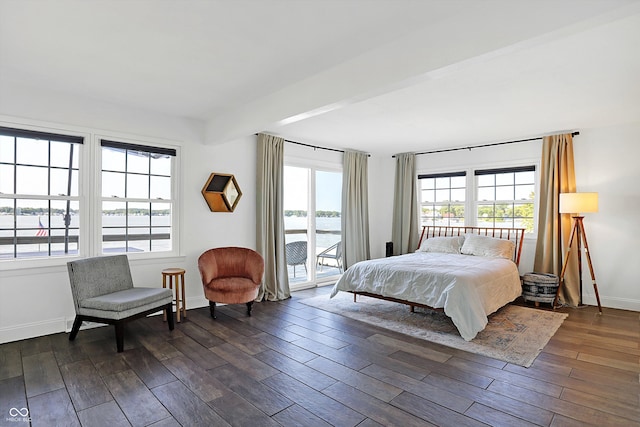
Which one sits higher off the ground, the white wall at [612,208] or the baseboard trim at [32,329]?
the white wall at [612,208]

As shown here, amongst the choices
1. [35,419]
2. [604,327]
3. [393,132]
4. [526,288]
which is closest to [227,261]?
[35,419]

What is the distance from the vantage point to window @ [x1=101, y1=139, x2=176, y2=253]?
4.14m

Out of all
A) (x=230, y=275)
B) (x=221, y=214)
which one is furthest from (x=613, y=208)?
(x=221, y=214)

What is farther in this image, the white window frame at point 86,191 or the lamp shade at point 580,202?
Answer: the lamp shade at point 580,202

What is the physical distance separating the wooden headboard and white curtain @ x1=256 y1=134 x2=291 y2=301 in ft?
9.32

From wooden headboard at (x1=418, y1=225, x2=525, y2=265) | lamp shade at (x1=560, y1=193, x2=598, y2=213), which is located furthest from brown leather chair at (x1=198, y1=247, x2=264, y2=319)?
lamp shade at (x1=560, y1=193, x2=598, y2=213)

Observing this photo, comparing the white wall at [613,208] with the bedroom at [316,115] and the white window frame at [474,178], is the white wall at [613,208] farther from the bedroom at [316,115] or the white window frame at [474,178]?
the white window frame at [474,178]

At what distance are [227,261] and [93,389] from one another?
2292 mm

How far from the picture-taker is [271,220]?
17.2ft

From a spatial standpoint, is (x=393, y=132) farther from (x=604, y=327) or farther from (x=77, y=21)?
(x=77, y=21)

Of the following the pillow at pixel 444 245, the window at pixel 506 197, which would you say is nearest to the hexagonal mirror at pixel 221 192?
the pillow at pixel 444 245

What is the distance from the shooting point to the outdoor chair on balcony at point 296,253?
572 cm

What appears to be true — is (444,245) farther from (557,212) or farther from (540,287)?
(557,212)

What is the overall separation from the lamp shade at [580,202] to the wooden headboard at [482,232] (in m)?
0.96
